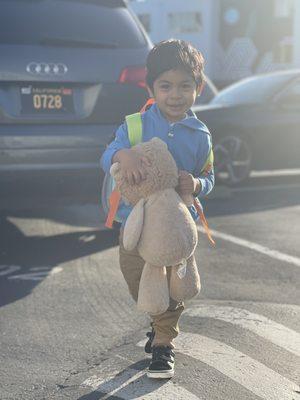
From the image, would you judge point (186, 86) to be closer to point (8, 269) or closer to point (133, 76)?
point (133, 76)

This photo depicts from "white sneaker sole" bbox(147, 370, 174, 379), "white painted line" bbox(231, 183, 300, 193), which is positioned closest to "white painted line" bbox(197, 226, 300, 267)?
"white sneaker sole" bbox(147, 370, 174, 379)

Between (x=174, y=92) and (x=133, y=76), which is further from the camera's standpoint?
(x=133, y=76)

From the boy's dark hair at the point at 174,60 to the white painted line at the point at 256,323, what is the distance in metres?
1.34

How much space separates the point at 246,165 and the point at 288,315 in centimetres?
502

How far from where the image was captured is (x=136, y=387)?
296 centimetres

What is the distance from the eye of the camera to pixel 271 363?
3.21 m

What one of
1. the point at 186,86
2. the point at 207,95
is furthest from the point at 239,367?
the point at 207,95

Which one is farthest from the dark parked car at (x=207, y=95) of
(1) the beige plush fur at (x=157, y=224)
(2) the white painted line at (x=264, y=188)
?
(1) the beige plush fur at (x=157, y=224)

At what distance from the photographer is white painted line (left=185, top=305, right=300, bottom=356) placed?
345 centimetres

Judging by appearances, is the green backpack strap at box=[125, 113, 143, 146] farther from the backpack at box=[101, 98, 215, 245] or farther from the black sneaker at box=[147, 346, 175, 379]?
the black sneaker at box=[147, 346, 175, 379]

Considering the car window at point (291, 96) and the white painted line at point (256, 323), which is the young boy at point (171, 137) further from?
the car window at point (291, 96)

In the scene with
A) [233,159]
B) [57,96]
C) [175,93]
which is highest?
[57,96]

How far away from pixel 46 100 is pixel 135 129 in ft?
6.27

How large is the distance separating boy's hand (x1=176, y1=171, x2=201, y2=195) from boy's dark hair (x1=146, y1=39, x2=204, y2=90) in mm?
413
